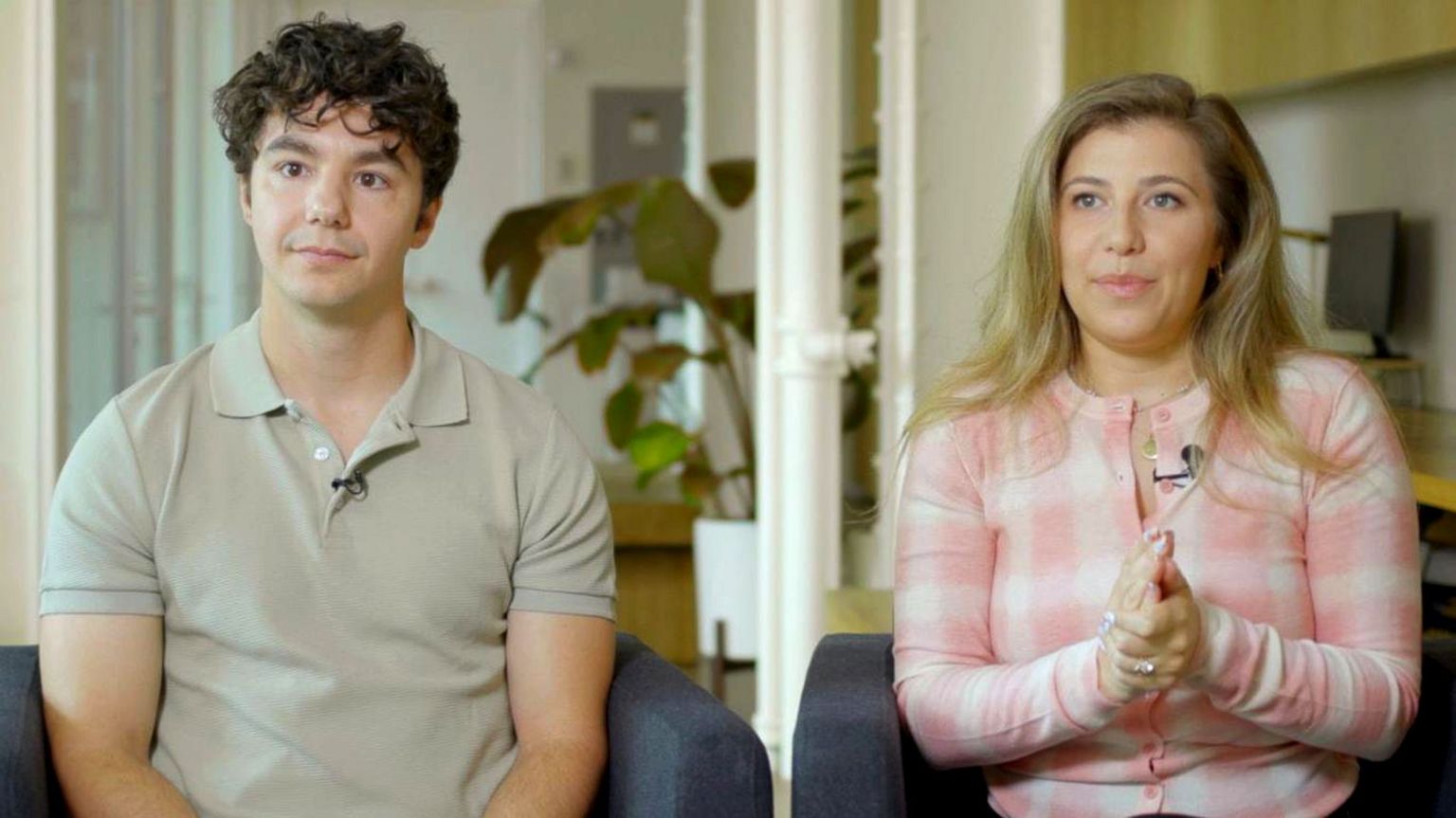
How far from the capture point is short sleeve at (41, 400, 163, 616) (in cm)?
164

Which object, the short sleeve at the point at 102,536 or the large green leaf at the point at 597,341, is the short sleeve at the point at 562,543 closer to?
the short sleeve at the point at 102,536

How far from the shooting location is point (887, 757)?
1.58 metres

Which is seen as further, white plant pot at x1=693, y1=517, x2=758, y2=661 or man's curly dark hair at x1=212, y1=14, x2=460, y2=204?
white plant pot at x1=693, y1=517, x2=758, y2=661

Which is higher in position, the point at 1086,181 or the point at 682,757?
the point at 1086,181

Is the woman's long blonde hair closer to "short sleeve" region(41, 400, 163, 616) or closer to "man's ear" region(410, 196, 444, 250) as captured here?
"man's ear" region(410, 196, 444, 250)

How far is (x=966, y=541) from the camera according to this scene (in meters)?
1.74

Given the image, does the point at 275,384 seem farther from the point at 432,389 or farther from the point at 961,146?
the point at 961,146

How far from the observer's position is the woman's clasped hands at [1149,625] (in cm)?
150

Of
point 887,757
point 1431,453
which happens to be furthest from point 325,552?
point 1431,453

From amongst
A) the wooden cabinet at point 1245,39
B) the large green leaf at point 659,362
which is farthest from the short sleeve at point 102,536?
the large green leaf at point 659,362

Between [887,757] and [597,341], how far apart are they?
3.11 metres

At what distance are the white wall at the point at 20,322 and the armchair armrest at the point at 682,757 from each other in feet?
3.96

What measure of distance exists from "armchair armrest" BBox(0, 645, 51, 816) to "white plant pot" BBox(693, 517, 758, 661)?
9.56 feet

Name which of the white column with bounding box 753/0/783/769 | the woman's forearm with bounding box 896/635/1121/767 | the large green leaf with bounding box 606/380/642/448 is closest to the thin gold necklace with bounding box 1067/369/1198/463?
the woman's forearm with bounding box 896/635/1121/767
